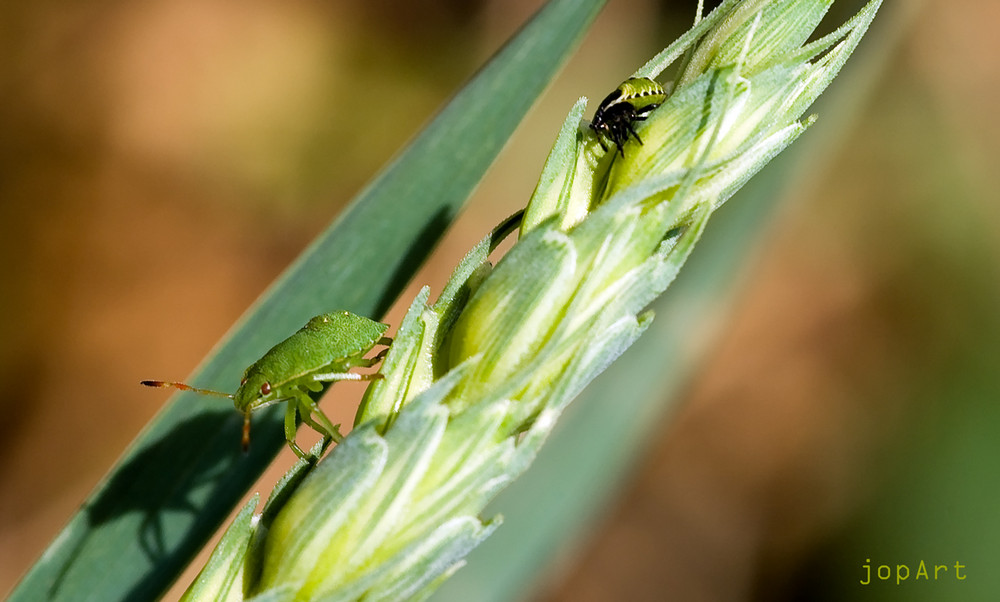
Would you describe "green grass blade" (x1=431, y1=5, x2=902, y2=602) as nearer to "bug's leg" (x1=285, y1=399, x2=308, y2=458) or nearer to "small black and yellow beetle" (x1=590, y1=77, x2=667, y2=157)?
Result: "bug's leg" (x1=285, y1=399, x2=308, y2=458)

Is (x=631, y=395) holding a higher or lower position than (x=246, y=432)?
lower

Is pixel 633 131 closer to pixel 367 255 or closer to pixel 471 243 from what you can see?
pixel 367 255

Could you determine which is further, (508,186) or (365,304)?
(508,186)

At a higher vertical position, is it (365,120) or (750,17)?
(365,120)

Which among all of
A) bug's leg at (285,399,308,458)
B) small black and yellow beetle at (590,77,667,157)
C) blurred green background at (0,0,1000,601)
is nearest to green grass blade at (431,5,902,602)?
bug's leg at (285,399,308,458)

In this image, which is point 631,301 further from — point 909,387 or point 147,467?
point 909,387

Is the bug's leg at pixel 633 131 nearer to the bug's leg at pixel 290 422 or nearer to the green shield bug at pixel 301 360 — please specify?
the green shield bug at pixel 301 360

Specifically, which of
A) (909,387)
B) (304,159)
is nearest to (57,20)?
(304,159)

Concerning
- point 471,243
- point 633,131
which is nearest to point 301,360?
point 633,131
